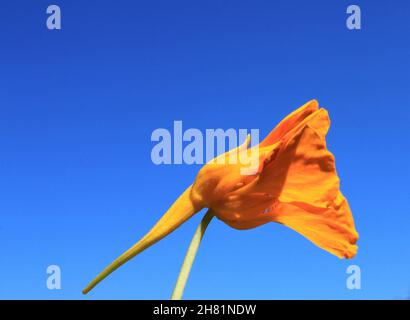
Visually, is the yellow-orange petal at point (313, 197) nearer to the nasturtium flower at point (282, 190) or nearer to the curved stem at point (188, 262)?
the nasturtium flower at point (282, 190)

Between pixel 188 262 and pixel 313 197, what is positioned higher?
pixel 313 197

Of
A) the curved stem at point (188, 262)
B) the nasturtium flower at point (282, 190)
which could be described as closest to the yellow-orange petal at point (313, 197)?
the nasturtium flower at point (282, 190)

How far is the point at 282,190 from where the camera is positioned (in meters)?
1.22

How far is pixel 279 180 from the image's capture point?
3.95 ft

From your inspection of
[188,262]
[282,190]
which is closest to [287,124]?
[282,190]

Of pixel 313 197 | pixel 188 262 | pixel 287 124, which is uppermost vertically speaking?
pixel 287 124

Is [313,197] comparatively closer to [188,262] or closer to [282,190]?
[282,190]

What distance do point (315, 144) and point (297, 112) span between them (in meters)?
0.12

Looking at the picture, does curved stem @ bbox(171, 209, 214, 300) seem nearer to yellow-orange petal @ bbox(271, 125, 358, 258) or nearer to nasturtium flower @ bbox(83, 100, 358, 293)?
nasturtium flower @ bbox(83, 100, 358, 293)
